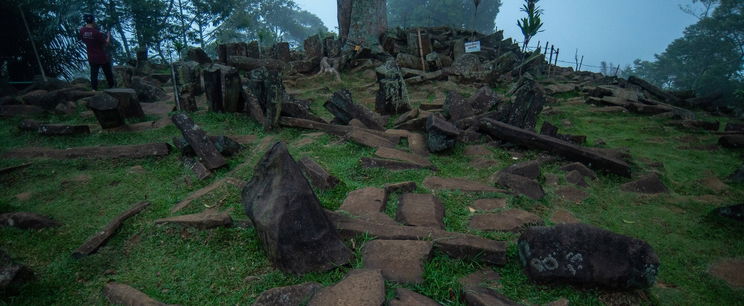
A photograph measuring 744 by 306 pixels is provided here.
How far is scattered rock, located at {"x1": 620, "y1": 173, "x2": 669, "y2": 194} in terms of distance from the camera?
3.98 m

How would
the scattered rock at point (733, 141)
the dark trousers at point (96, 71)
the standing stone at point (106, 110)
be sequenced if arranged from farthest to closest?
1. the dark trousers at point (96, 71)
2. the scattered rock at point (733, 141)
3. the standing stone at point (106, 110)

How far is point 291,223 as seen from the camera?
7.22 ft

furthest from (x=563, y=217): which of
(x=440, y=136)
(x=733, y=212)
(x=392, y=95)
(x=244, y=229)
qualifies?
(x=392, y=95)

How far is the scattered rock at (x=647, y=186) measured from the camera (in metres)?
3.98

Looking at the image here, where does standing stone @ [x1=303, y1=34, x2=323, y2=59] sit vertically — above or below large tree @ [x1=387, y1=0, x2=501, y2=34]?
below

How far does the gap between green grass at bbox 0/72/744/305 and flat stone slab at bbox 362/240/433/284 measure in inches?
2.4

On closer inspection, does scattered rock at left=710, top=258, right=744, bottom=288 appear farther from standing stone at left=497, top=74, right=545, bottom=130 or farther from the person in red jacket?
the person in red jacket

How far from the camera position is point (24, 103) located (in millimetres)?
7867

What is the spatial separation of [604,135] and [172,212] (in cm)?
676

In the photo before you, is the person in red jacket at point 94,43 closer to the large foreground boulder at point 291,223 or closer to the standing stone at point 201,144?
the standing stone at point 201,144

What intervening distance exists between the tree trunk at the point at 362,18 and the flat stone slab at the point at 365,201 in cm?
1324

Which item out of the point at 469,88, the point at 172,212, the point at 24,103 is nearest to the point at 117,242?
the point at 172,212

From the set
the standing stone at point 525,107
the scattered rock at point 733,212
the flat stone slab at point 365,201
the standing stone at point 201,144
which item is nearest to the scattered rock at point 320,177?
the flat stone slab at point 365,201

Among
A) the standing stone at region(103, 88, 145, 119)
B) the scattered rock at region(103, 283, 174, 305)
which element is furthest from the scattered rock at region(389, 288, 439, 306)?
the standing stone at region(103, 88, 145, 119)
